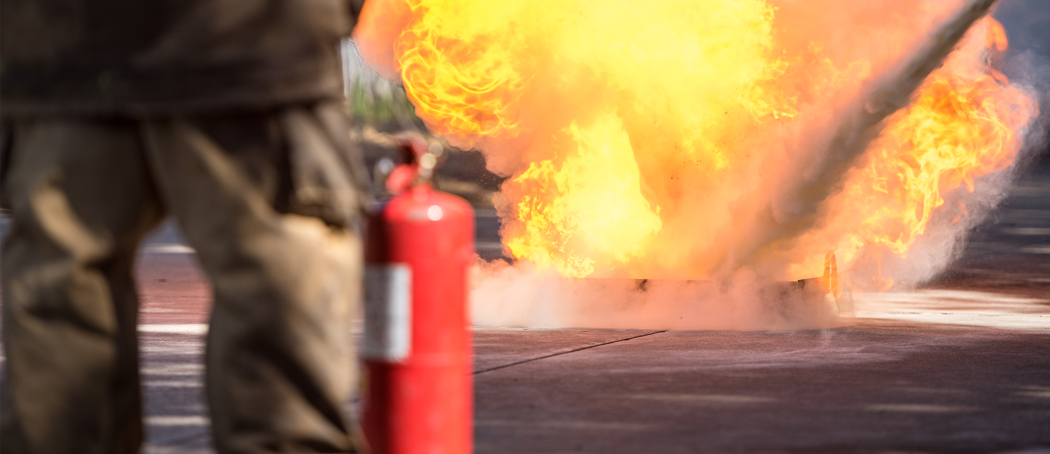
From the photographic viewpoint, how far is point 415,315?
3.21 meters

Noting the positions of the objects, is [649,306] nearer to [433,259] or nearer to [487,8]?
[487,8]

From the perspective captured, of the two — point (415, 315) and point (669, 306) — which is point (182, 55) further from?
point (669, 306)

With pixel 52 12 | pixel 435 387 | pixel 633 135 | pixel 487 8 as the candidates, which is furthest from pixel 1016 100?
pixel 52 12

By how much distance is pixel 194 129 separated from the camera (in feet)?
9.13

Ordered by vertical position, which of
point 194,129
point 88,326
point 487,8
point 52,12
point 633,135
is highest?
point 487,8

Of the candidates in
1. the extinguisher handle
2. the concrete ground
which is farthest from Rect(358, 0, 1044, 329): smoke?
the extinguisher handle

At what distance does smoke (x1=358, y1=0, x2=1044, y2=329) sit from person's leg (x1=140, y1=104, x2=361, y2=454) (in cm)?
499

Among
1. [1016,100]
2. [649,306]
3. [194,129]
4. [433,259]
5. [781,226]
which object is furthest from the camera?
[1016,100]

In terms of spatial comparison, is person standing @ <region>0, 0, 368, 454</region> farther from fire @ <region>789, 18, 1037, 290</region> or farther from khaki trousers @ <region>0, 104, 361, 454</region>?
fire @ <region>789, 18, 1037, 290</region>

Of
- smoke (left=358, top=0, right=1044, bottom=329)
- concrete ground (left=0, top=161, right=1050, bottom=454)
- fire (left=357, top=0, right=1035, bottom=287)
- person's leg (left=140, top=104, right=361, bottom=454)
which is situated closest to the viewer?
person's leg (left=140, top=104, right=361, bottom=454)

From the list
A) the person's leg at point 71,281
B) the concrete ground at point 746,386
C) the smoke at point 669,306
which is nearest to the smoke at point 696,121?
the smoke at point 669,306

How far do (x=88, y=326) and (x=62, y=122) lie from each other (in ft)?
1.35

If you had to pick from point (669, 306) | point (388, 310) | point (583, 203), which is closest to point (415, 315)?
point (388, 310)

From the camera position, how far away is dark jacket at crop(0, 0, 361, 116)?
2781 millimetres
